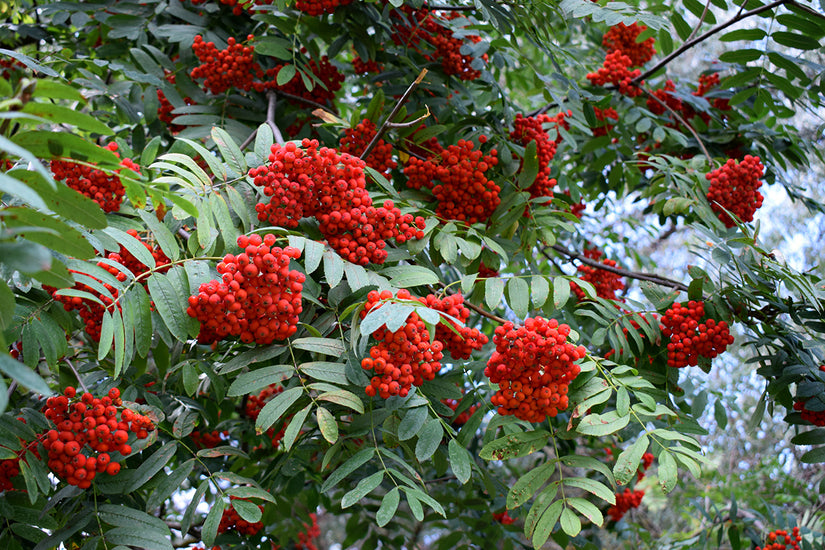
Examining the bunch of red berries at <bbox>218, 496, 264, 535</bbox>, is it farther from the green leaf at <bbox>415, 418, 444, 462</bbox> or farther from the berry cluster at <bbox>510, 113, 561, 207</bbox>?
the berry cluster at <bbox>510, 113, 561, 207</bbox>

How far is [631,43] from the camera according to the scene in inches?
181

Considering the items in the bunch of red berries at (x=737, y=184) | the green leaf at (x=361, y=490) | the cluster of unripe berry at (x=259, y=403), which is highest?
the bunch of red berries at (x=737, y=184)

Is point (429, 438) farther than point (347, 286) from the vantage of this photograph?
No

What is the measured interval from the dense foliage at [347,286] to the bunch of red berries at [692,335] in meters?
0.01

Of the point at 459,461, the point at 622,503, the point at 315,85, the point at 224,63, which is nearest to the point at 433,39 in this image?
the point at 315,85

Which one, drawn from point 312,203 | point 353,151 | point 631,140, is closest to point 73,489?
point 312,203

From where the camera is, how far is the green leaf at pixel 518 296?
2.40 m

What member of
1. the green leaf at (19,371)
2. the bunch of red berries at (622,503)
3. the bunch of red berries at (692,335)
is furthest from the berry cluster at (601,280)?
the green leaf at (19,371)

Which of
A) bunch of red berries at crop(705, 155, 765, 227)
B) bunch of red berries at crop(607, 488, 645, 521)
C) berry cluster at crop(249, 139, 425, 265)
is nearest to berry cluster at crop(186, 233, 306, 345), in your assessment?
berry cluster at crop(249, 139, 425, 265)

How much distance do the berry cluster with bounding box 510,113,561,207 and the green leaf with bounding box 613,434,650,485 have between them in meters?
1.55

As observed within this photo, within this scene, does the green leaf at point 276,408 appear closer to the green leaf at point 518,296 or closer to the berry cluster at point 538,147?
the green leaf at point 518,296

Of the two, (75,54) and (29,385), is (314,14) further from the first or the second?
(29,385)

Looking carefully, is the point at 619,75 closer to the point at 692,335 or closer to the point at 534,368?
the point at 692,335

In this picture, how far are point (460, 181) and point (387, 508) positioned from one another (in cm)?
160
